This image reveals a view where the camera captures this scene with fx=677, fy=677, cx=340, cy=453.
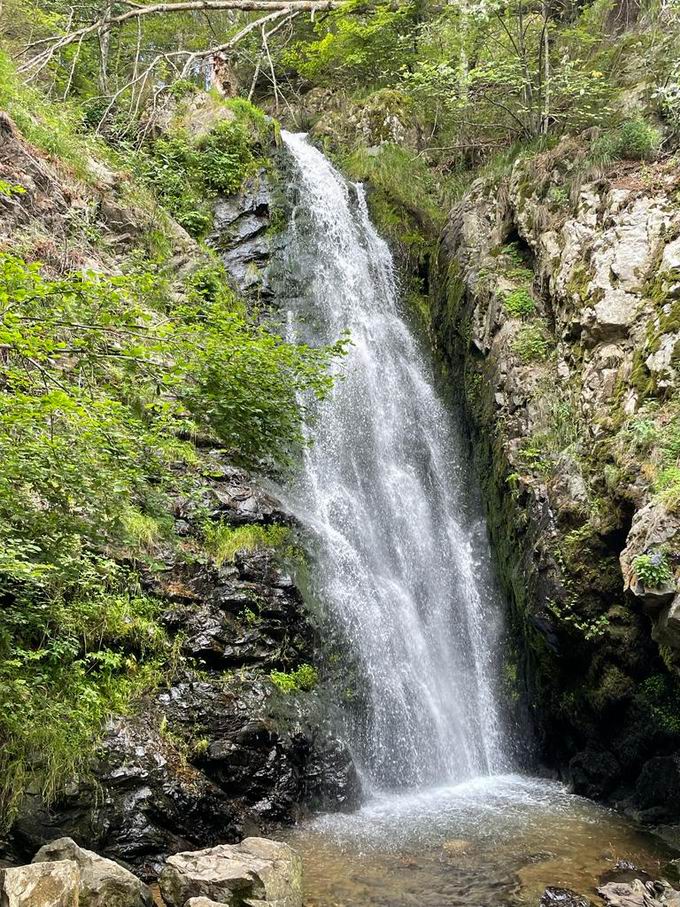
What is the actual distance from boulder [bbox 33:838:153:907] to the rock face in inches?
23.2

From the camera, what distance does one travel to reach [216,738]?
7.13 m

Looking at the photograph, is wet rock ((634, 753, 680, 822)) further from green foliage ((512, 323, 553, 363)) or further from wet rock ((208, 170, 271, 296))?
wet rock ((208, 170, 271, 296))

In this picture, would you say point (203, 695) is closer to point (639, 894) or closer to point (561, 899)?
point (561, 899)

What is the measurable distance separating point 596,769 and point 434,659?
253 cm

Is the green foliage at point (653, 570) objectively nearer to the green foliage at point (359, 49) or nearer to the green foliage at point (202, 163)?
the green foliage at point (202, 163)

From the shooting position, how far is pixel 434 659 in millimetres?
10031

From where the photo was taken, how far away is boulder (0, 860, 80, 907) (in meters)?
4.24

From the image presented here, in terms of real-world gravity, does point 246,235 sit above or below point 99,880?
above

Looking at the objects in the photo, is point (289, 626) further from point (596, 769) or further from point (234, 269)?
point (234, 269)

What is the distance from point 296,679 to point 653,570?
4.29m

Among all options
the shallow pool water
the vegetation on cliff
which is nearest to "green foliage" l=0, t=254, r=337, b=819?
the vegetation on cliff

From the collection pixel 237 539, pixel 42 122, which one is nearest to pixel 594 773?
pixel 237 539

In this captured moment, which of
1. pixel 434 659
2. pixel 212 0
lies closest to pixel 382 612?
pixel 434 659

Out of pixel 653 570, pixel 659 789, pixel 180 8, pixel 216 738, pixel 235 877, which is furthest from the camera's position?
pixel 180 8
